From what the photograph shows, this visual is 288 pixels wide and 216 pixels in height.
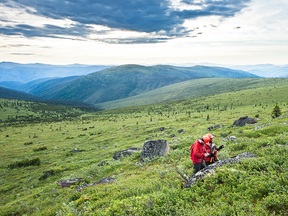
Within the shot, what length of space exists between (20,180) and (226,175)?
2344 centimetres

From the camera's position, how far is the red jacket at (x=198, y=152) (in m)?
8.20

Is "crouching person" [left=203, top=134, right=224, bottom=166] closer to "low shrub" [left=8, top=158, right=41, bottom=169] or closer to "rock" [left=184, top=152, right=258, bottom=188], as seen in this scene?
"rock" [left=184, top=152, right=258, bottom=188]

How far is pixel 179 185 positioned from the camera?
765 centimetres

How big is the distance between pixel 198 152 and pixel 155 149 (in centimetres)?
765

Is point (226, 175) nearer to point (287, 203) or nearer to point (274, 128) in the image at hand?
point (287, 203)

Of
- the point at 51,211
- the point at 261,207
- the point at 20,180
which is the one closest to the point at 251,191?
the point at 261,207

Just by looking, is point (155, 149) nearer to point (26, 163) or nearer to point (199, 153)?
point (199, 153)

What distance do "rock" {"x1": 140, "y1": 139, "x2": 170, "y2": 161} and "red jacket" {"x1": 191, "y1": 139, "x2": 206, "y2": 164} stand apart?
22.8 ft

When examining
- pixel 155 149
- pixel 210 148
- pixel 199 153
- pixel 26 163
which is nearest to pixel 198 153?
pixel 199 153

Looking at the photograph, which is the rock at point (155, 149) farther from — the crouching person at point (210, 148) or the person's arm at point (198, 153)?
the person's arm at point (198, 153)

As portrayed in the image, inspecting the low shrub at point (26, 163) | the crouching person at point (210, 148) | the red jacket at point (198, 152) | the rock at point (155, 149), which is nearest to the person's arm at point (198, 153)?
the red jacket at point (198, 152)

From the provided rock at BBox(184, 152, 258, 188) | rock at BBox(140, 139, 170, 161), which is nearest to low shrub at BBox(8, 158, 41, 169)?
rock at BBox(140, 139, 170, 161)

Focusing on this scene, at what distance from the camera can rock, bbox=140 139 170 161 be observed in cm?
1517

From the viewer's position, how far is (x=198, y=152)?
8258 millimetres
